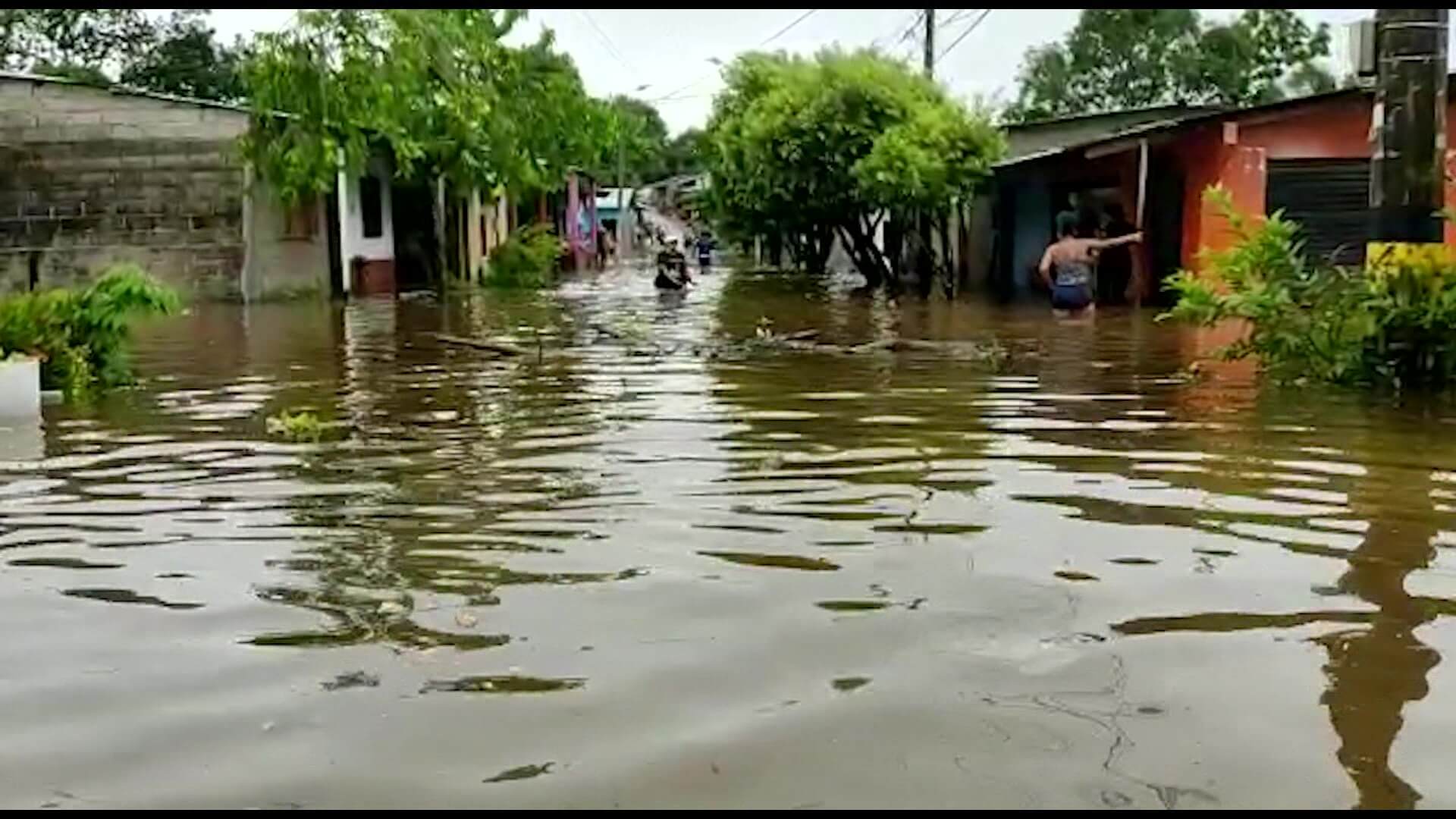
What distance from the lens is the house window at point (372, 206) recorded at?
29547mm

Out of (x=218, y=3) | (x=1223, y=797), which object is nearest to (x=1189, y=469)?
(x=1223, y=797)

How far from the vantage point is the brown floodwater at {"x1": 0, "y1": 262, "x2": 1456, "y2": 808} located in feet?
11.4

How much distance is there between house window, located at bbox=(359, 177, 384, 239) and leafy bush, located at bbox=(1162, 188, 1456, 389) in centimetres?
2098

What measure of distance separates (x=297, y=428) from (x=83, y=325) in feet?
10.2

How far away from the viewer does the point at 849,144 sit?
1027 inches

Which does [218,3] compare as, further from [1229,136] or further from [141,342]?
[1229,136]

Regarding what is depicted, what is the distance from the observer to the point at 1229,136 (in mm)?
20469

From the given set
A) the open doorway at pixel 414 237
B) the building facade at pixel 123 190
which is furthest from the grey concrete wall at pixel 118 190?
the open doorway at pixel 414 237

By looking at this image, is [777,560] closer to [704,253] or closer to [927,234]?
[927,234]

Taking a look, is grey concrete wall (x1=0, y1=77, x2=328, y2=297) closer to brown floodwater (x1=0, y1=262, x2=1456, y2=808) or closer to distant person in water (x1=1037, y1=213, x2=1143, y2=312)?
distant person in water (x1=1037, y1=213, x2=1143, y2=312)

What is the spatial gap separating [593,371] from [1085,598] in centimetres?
855

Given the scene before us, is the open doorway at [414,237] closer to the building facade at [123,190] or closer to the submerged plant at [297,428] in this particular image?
the building facade at [123,190]

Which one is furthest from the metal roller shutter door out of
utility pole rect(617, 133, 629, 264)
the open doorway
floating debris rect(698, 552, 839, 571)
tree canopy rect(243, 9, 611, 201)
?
utility pole rect(617, 133, 629, 264)

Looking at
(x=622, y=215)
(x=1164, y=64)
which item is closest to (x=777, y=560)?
(x=1164, y=64)
